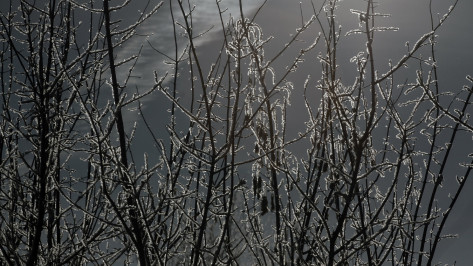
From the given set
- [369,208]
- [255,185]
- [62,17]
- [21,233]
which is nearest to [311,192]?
[255,185]

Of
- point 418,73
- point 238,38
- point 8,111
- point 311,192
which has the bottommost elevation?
point 311,192

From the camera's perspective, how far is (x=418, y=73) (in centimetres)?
246

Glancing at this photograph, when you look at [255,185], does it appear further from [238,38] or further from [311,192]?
[238,38]

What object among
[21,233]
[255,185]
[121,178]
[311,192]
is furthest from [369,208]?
[21,233]

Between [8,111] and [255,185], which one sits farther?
[8,111]

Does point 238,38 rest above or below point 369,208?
above

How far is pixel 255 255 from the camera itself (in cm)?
242

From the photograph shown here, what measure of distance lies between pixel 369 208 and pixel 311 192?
0.53 m

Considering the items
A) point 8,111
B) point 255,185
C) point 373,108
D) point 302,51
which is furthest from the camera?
point 8,111

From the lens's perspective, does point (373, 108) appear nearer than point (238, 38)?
Yes

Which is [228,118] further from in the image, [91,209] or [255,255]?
[91,209]

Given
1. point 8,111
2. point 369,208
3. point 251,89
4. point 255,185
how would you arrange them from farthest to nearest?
point 8,111 < point 369,208 < point 255,185 < point 251,89

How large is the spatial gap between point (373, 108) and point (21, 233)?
286 cm

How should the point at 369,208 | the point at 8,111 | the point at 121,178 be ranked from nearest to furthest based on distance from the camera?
the point at 121,178
the point at 369,208
the point at 8,111
